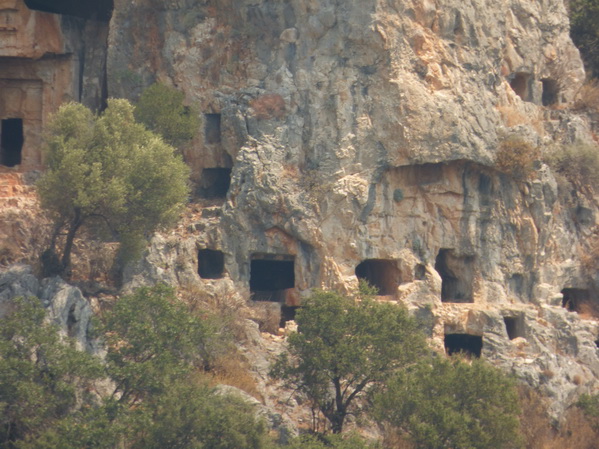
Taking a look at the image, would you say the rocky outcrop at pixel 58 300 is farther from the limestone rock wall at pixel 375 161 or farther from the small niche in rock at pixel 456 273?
the small niche in rock at pixel 456 273

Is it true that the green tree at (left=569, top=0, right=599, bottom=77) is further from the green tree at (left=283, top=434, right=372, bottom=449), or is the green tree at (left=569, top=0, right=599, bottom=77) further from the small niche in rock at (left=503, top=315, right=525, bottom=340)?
the green tree at (left=283, top=434, right=372, bottom=449)

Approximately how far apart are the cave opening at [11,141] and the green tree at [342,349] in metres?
10.9

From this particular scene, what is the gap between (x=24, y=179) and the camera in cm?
3875

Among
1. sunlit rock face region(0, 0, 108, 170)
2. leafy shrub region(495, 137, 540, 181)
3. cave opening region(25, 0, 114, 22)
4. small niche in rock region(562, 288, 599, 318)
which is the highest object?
cave opening region(25, 0, 114, 22)

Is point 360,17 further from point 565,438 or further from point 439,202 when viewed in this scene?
point 565,438

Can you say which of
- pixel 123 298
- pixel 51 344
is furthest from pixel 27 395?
pixel 123 298

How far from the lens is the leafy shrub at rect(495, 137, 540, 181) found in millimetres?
38344

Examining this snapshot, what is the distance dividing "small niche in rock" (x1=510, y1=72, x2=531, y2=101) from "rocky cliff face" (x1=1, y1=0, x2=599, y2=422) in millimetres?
1414

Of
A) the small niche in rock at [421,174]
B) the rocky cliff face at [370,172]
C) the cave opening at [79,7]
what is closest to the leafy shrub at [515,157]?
the rocky cliff face at [370,172]

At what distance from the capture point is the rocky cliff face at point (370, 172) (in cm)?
3684

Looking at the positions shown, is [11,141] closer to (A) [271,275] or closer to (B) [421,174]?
(A) [271,275]

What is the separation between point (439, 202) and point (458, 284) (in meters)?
2.04

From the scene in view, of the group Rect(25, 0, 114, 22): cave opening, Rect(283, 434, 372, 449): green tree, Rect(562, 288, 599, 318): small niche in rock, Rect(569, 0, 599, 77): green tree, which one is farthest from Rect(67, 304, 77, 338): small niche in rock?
Rect(569, 0, 599, 77): green tree

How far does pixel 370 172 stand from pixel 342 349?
5.63m
